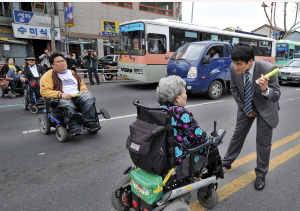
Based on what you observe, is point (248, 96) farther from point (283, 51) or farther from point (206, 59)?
point (283, 51)

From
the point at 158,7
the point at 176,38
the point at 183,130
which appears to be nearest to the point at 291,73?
the point at 176,38

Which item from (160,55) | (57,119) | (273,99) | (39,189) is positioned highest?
(160,55)

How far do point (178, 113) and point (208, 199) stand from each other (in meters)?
1.06

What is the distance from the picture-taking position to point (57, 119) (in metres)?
4.28

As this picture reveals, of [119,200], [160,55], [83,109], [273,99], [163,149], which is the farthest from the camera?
[160,55]

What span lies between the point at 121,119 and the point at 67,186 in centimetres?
290

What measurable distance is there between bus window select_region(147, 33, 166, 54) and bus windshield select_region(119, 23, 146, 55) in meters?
0.34

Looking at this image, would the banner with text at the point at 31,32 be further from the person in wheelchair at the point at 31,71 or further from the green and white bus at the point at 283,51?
the green and white bus at the point at 283,51

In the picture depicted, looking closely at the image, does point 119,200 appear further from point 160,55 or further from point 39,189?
point 160,55

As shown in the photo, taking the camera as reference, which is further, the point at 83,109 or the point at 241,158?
the point at 83,109

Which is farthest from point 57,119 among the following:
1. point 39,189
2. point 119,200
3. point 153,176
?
point 153,176

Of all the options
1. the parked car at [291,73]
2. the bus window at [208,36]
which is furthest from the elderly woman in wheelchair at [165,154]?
the parked car at [291,73]

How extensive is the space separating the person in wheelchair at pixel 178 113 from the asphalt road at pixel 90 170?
34.0 inches

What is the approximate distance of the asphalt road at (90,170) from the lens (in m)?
2.43
